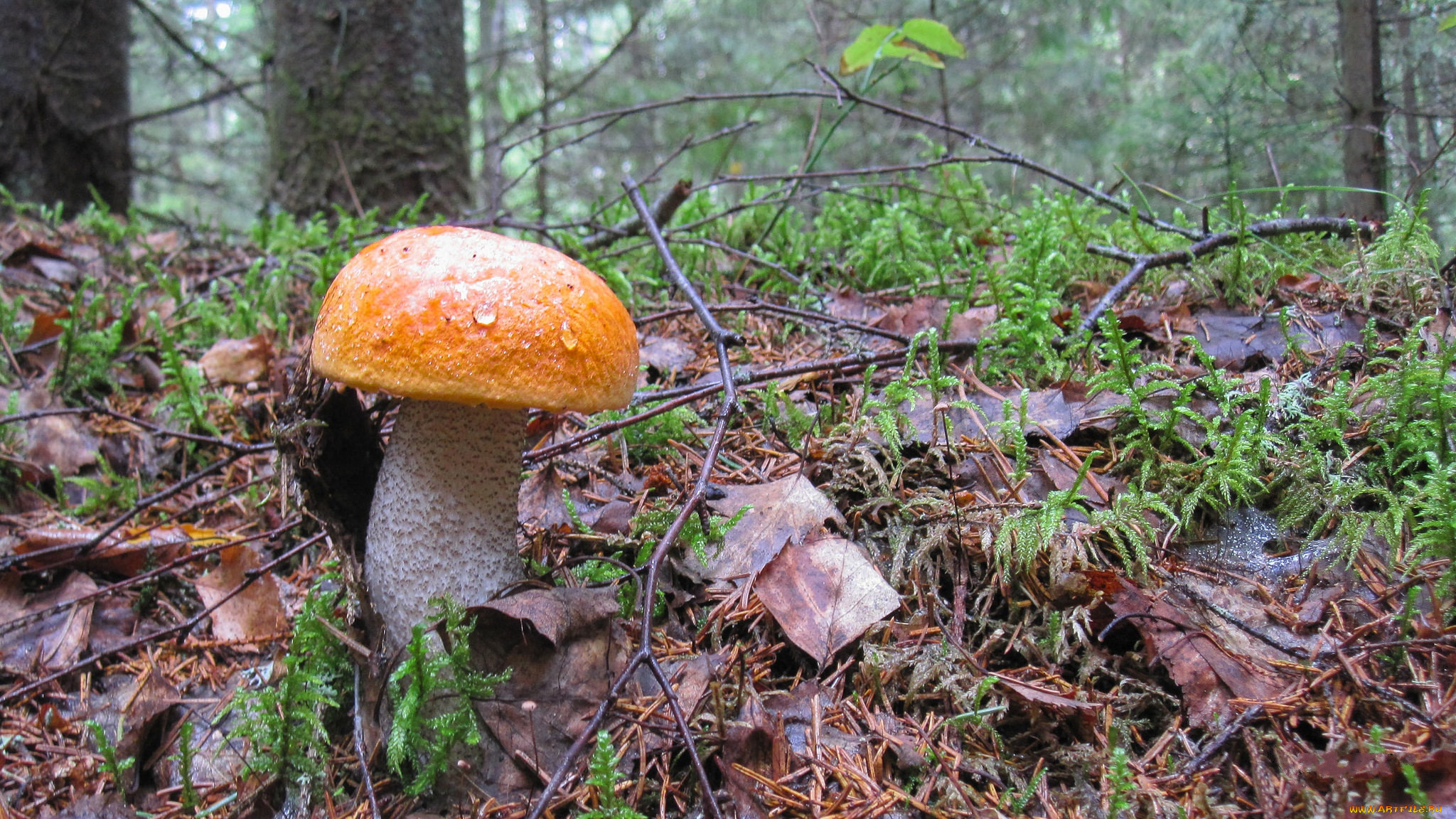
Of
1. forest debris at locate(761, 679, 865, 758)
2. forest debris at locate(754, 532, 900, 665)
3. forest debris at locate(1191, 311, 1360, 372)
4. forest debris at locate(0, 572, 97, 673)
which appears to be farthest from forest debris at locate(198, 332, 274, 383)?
forest debris at locate(1191, 311, 1360, 372)

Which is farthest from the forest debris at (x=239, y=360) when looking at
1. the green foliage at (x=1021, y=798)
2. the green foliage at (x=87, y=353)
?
the green foliage at (x=1021, y=798)

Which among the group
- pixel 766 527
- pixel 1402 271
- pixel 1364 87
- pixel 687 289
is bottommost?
pixel 766 527

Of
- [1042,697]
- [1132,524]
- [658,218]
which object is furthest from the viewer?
[658,218]

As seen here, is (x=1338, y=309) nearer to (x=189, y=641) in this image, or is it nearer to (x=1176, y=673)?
(x=1176, y=673)

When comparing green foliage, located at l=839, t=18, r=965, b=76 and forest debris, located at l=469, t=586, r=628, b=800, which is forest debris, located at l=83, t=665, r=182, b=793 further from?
green foliage, located at l=839, t=18, r=965, b=76

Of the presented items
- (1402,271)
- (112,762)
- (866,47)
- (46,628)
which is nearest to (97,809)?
(112,762)

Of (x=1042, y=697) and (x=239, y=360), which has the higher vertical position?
(x=239, y=360)

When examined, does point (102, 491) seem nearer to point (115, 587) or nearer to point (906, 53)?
point (115, 587)
